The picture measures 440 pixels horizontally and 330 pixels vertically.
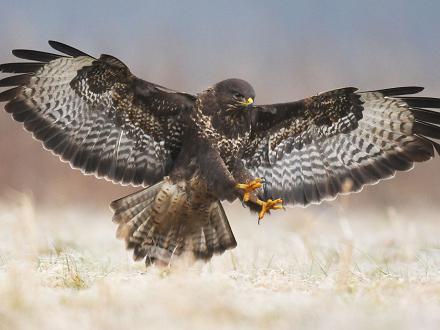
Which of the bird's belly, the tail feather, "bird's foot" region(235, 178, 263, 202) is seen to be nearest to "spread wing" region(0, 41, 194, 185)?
the tail feather

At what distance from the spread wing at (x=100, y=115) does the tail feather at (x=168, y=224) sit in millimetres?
253

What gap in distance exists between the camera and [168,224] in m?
7.10

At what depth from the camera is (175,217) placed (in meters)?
7.08

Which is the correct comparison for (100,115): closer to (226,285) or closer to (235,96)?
(235,96)

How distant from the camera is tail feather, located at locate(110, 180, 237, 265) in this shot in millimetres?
7023

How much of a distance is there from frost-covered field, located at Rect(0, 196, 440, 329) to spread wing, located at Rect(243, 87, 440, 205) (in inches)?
20.2

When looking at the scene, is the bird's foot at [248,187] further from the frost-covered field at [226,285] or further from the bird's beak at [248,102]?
the bird's beak at [248,102]

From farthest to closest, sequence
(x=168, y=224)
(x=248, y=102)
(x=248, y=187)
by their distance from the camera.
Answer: (x=168, y=224) → (x=248, y=102) → (x=248, y=187)

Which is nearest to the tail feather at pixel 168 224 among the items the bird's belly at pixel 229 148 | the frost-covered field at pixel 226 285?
the frost-covered field at pixel 226 285

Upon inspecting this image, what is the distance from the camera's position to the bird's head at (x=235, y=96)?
6.96m

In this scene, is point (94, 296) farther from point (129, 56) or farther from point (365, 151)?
point (129, 56)

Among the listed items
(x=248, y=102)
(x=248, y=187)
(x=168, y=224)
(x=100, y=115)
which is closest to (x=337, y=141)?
(x=248, y=102)

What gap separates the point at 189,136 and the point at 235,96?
51 centimetres

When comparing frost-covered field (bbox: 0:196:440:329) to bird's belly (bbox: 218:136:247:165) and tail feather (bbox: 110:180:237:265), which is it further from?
bird's belly (bbox: 218:136:247:165)
